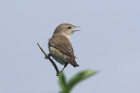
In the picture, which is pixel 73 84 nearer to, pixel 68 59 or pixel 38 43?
pixel 38 43

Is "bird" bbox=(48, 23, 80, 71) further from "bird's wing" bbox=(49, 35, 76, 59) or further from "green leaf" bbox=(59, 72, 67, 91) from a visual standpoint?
"green leaf" bbox=(59, 72, 67, 91)

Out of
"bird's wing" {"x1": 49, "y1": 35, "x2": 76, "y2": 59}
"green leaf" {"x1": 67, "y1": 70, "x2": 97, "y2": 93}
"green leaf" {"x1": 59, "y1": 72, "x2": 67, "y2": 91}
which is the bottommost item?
"green leaf" {"x1": 67, "y1": 70, "x2": 97, "y2": 93}

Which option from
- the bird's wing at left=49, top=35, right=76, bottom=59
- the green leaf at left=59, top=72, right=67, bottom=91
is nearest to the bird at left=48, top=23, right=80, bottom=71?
the bird's wing at left=49, top=35, right=76, bottom=59

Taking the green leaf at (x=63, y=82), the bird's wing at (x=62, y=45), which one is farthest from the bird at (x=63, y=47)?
the green leaf at (x=63, y=82)

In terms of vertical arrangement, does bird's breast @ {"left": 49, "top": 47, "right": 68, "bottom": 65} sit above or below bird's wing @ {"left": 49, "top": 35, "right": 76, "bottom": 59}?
below

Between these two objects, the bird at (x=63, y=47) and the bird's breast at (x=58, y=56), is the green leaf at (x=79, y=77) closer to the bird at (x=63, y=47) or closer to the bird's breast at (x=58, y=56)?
the bird at (x=63, y=47)

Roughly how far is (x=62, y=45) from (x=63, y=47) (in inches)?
8.1

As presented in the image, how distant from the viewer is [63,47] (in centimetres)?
1030

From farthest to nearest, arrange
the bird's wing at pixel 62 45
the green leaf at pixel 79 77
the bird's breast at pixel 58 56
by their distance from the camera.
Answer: the bird's wing at pixel 62 45 → the bird's breast at pixel 58 56 → the green leaf at pixel 79 77

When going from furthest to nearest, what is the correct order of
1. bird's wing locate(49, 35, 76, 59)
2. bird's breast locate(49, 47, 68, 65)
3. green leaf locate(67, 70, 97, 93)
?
bird's wing locate(49, 35, 76, 59) < bird's breast locate(49, 47, 68, 65) < green leaf locate(67, 70, 97, 93)

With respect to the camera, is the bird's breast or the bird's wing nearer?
the bird's breast

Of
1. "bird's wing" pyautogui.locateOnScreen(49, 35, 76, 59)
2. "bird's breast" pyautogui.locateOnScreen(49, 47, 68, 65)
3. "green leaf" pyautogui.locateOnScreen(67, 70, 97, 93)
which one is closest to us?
"green leaf" pyautogui.locateOnScreen(67, 70, 97, 93)

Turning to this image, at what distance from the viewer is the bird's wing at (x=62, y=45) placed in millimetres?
9633

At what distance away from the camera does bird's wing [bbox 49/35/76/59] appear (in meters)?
9.63
